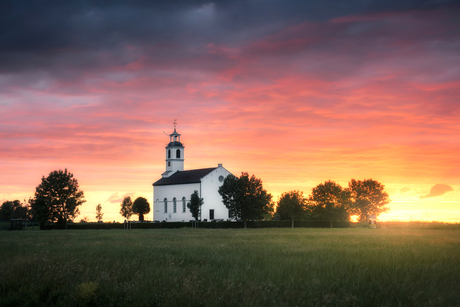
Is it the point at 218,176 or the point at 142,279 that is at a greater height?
the point at 218,176

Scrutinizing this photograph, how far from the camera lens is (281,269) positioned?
42.5ft

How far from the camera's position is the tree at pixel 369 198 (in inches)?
4063

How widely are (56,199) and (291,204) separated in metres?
41.8

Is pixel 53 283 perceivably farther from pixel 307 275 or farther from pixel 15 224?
pixel 15 224

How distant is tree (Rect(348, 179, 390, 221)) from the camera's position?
103 m

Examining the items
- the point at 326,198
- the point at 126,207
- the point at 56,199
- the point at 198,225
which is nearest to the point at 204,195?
the point at 198,225

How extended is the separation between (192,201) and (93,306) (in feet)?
233

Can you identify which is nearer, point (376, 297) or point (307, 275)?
point (376, 297)

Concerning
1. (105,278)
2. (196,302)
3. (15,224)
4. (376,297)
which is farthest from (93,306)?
(15,224)

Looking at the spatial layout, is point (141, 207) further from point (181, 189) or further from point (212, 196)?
point (212, 196)

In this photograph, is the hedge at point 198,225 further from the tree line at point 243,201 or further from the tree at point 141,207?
the tree at point 141,207

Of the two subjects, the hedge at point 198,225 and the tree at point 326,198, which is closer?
the hedge at point 198,225

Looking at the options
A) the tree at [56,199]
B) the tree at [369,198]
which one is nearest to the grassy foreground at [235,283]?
the tree at [56,199]

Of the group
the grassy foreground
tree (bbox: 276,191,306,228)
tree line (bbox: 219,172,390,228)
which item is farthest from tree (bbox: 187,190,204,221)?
the grassy foreground
